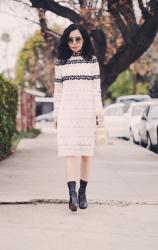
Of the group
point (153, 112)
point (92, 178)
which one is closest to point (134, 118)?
point (153, 112)

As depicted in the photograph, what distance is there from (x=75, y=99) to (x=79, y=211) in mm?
1185

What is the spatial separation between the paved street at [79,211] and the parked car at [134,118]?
12035mm

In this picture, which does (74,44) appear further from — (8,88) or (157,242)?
(8,88)

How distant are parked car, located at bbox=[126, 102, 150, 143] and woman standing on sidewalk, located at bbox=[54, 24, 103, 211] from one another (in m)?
16.2

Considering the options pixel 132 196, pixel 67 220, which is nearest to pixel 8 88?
pixel 132 196

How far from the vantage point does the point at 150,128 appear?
63.7ft

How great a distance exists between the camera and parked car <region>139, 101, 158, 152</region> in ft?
61.6

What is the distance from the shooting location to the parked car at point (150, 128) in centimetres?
1878

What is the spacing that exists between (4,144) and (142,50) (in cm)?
1010

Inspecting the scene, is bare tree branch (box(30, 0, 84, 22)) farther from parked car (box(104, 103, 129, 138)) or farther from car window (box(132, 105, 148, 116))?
car window (box(132, 105, 148, 116))

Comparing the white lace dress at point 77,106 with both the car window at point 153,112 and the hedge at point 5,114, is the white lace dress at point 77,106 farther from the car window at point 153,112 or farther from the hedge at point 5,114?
the car window at point 153,112

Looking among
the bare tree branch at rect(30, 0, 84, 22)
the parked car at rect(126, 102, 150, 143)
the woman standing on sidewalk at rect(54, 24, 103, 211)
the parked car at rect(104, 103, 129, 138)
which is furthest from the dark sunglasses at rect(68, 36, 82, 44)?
the parked car at rect(104, 103, 129, 138)

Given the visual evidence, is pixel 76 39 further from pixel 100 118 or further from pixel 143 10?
pixel 143 10

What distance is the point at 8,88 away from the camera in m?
16.2
